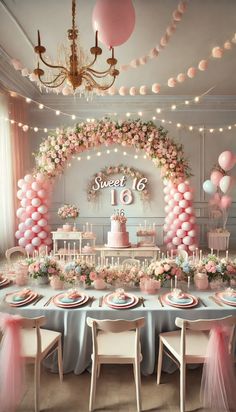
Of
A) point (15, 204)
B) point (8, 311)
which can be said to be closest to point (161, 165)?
point (15, 204)

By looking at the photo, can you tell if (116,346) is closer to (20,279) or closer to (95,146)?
(20,279)

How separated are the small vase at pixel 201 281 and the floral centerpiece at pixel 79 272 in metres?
1.07

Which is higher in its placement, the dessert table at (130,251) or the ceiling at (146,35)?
the ceiling at (146,35)

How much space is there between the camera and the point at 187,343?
2551 millimetres

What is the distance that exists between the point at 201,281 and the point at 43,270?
166 cm

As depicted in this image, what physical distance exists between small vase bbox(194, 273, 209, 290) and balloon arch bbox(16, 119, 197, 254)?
3150 millimetres

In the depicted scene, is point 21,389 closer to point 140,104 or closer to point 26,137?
point 26,137

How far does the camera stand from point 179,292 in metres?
2.77

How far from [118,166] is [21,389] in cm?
589

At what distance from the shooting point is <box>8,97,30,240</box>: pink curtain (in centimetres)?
673

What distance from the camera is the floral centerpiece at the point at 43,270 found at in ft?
10.3

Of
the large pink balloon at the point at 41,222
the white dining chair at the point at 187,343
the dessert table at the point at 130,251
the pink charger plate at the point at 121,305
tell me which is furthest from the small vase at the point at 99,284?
the large pink balloon at the point at 41,222

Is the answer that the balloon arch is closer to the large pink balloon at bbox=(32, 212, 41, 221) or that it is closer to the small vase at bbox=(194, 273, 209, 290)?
the large pink balloon at bbox=(32, 212, 41, 221)

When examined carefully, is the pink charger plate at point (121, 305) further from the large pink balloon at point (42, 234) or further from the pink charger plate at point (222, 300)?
the large pink balloon at point (42, 234)
